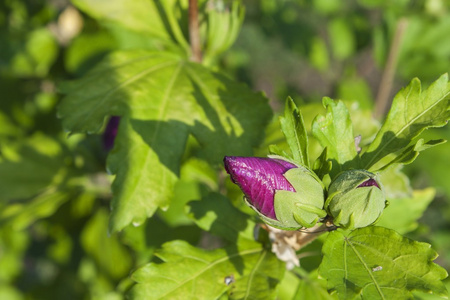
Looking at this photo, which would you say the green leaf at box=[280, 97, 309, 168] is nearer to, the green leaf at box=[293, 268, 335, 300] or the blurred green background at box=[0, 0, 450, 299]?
the green leaf at box=[293, 268, 335, 300]

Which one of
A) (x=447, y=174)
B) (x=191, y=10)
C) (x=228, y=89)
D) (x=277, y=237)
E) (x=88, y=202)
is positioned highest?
(x=191, y=10)

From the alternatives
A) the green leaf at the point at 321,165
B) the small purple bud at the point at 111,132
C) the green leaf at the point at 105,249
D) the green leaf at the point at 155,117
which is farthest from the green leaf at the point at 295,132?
the green leaf at the point at 105,249

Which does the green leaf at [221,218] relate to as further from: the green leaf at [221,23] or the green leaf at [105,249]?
the green leaf at [105,249]

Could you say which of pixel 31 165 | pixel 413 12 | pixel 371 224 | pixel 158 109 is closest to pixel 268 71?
pixel 413 12

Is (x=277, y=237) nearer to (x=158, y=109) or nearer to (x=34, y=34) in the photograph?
(x=158, y=109)

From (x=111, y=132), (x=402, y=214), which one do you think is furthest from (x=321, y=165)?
(x=111, y=132)

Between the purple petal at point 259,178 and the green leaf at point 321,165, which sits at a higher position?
the purple petal at point 259,178
